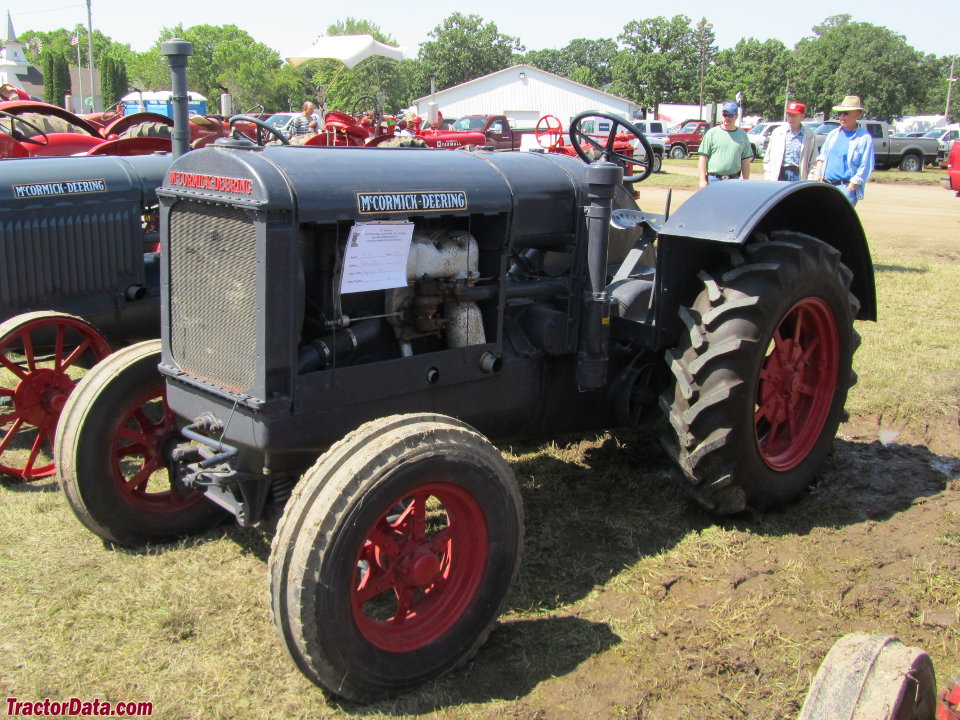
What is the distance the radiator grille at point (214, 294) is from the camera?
2.77m

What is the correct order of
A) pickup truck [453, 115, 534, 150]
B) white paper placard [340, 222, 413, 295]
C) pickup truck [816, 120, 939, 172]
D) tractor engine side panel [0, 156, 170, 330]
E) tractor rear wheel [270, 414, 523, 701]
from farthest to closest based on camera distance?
pickup truck [816, 120, 939, 172] → pickup truck [453, 115, 534, 150] → tractor engine side panel [0, 156, 170, 330] → white paper placard [340, 222, 413, 295] → tractor rear wheel [270, 414, 523, 701]

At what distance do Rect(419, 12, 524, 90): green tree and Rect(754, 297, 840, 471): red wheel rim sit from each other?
280ft

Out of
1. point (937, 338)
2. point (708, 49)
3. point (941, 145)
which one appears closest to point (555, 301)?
point (937, 338)

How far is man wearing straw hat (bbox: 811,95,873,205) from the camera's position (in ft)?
27.3

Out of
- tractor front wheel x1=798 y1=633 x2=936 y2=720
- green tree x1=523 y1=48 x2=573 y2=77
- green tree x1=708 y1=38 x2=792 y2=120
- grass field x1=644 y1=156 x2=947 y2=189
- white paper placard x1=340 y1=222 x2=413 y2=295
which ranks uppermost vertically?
green tree x1=523 y1=48 x2=573 y2=77

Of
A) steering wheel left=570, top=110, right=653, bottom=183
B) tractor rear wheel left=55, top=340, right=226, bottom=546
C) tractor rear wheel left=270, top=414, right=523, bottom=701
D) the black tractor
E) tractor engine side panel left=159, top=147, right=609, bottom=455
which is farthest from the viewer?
steering wheel left=570, top=110, right=653, bottom=183

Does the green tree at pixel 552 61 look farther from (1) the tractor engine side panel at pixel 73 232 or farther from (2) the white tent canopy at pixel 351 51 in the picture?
(1) the tractor engine side panel at pixel 73 232

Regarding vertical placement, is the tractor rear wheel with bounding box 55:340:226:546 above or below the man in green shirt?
below

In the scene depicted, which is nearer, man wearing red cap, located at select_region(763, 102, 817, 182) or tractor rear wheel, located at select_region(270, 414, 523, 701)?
tractor rear wheel, located at select_region(270, 414, 523, 701)

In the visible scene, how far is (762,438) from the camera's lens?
3879 millimetres

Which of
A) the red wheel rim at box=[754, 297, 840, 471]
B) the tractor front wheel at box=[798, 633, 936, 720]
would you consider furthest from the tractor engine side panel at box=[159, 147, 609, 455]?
the tractor front wheel at box=[798, 633, 936, 720]

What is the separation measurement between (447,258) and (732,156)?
6312 millimetres

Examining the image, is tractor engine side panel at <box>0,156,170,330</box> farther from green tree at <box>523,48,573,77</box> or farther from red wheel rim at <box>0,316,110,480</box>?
green tree at <box>523,48,573,77</box>

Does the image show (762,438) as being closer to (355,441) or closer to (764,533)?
Answer: (764,533)
